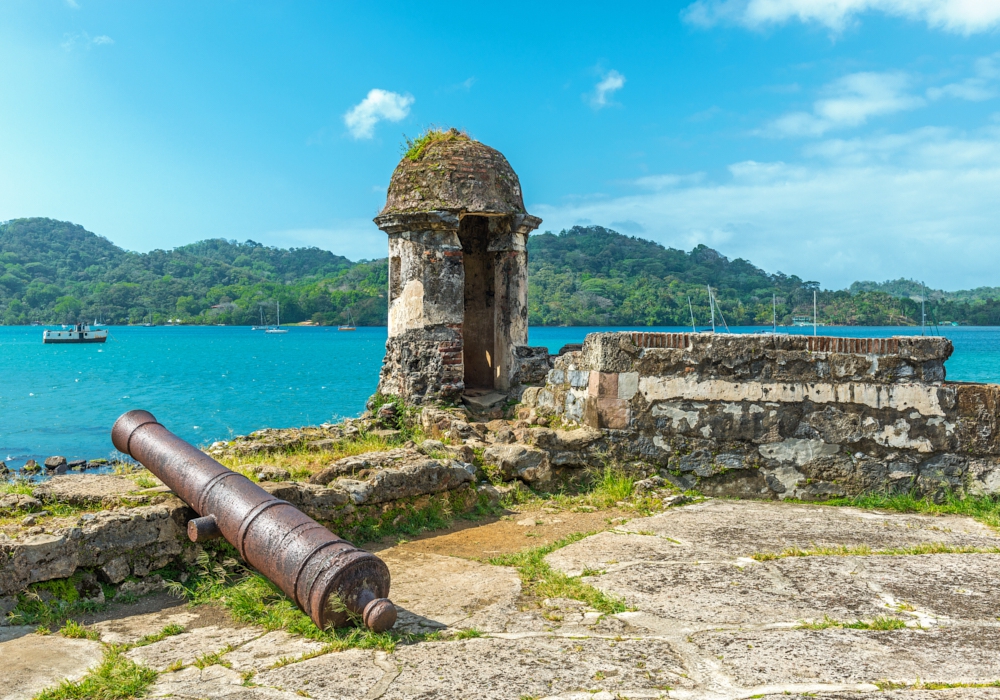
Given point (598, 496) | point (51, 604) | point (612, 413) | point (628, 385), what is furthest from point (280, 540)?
point (628, 385)

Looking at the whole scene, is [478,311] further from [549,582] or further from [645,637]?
[645,637]

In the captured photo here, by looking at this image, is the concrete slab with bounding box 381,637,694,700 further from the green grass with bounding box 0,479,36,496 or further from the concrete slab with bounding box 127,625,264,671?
the green grass with bounding box 0,479,36,496

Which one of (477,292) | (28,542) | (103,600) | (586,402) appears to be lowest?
(103,600)

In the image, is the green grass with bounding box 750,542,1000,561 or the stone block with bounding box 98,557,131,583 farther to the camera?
the green grass with bounding box 750,542,1000,561

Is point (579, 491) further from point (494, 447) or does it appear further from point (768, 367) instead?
point (768, 367)

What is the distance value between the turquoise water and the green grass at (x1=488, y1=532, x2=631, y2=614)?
14.9 feet

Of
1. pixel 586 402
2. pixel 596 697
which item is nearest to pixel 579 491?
pixel 586 402

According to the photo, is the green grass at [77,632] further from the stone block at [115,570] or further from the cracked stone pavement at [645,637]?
the stone block at [115,570]

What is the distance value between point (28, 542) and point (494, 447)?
388cm

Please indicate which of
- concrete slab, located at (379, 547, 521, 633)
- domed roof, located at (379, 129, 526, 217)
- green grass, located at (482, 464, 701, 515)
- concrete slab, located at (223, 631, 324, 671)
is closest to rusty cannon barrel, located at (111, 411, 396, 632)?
concrete slab, located at (223, 631, 324, 671)

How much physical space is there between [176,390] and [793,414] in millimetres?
44515

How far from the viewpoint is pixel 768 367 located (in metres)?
6.49

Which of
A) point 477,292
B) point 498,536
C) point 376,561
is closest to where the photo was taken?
point 376,561

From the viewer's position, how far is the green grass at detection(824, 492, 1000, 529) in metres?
5.99
